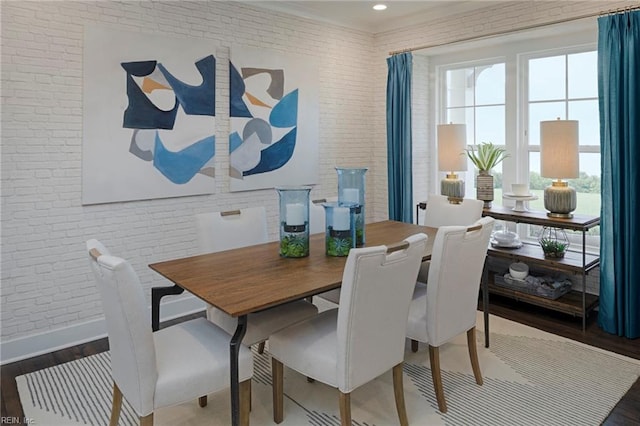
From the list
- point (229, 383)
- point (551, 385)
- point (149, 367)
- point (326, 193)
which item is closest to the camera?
point (149, 367)

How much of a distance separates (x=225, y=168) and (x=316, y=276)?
2.10 meters

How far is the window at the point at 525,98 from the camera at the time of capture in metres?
3.83

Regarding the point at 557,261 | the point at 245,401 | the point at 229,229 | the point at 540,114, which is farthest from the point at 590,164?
the point at 245,401

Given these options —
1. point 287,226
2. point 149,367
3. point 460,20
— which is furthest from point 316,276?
point 460,20

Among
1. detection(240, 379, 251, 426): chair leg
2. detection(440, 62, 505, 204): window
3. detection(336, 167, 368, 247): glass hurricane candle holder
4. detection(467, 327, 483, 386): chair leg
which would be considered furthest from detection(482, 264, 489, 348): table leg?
detection(240, 379, 251, 426): chair leg

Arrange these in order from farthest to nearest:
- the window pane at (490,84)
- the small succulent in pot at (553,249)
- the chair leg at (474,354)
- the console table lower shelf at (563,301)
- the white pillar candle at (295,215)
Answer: the window pane at (490,84) → the small succulent in pot at (553,249) → the console table lower shelf at (563,301) → the chair leg at (474,354) → the white pillar candle at (295,215)

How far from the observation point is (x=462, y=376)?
8.97 feet

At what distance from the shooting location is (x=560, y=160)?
342 cm

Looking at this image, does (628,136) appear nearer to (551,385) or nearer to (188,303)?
(551,385)

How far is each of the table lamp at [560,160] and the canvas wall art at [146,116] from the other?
2.65 m

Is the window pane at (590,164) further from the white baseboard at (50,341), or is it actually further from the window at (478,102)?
the white baseboard at (50,341)

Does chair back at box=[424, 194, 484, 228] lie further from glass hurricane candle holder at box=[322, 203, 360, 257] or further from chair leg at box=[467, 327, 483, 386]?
glass hurricane candle holder at box=[322, 203, 360, 257]

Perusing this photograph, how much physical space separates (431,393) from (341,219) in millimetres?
1090

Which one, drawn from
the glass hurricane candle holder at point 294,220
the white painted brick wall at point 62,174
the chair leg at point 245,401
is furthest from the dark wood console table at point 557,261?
the white painted brick wall at point 62,174
